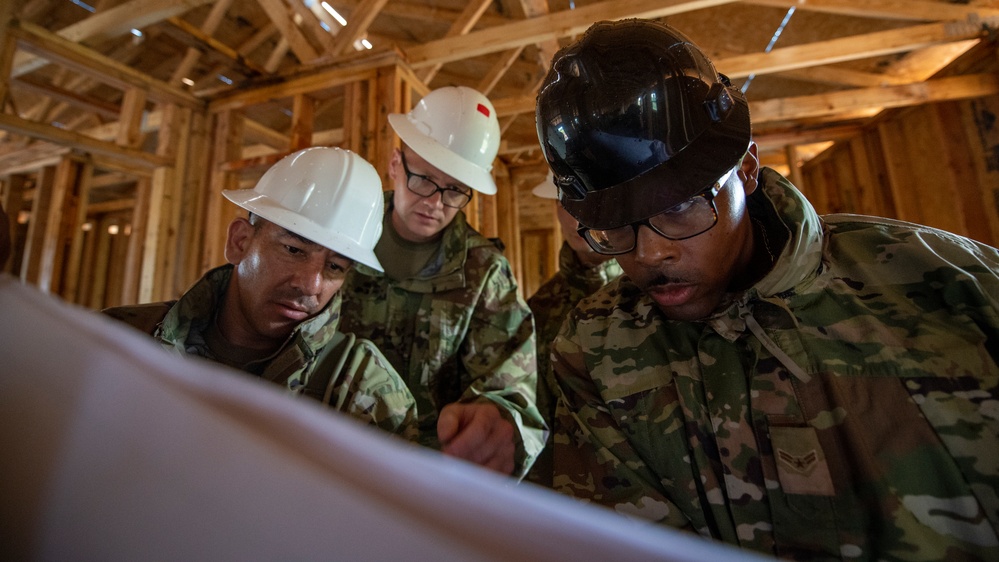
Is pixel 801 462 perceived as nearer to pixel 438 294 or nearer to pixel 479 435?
pixel 479 435

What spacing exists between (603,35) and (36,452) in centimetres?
130

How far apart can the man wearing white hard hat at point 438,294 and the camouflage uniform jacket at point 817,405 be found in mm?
827

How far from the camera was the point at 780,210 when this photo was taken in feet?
3.87

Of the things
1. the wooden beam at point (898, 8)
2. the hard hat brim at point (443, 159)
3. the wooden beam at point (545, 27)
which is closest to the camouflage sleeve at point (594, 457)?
the hard hat brim at point (443, 159)

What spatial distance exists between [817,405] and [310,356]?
151cm

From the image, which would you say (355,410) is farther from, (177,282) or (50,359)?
(177,282)

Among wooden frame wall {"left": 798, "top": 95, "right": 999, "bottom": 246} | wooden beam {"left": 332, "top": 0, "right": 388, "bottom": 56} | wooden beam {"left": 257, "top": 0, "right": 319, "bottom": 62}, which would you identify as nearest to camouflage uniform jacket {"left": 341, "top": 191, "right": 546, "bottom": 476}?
wooden beam {"left": 332, "top": 0, "right": 388, "bottom": 56}

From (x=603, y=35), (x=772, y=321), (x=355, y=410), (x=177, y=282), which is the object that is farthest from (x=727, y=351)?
(x=177, y=282)

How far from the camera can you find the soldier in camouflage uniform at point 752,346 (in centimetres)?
92

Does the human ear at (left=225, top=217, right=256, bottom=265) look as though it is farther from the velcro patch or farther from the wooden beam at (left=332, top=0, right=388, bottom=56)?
the wooden beam at (left=332, top=0, right=388, bottom=56)

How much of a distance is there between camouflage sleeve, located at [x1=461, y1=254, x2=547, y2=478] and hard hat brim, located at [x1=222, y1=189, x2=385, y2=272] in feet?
2.14

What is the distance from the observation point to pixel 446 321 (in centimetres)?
225

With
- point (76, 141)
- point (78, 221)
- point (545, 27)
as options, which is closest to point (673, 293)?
point (545, 27)

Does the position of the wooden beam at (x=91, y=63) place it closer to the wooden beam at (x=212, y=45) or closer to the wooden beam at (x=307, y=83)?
the wooden beam at (x=307, y=83)
